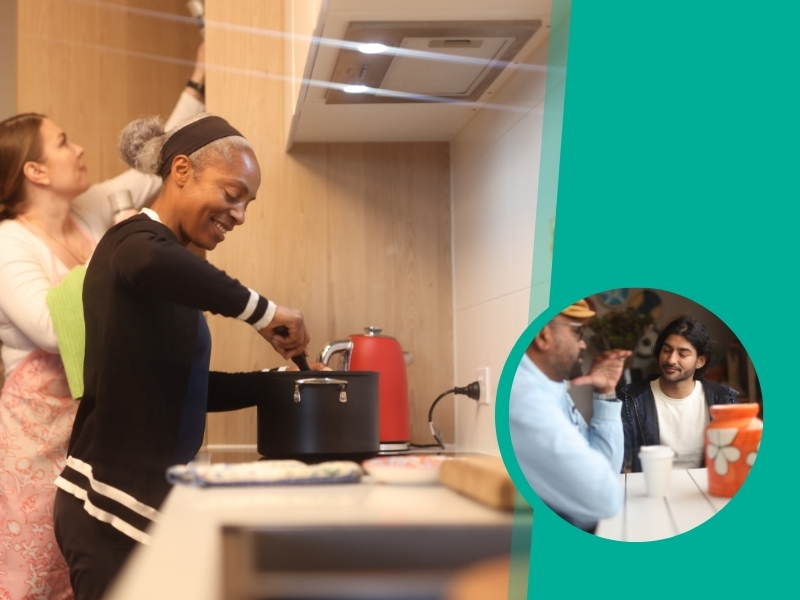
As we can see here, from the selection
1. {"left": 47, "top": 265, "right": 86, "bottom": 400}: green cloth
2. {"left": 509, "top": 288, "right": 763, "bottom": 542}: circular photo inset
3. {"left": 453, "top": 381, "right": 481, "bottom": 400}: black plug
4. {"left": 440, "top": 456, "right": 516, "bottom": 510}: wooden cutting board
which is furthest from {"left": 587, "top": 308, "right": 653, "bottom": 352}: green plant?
{"left": 47, "top": 265, "right": 86, "bottom": 400}: green cloth

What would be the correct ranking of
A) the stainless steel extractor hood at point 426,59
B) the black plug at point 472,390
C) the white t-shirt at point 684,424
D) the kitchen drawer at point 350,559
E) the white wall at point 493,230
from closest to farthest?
the kitchen drawer at point 350,559 < the white t-shirt at point 684,424 < the stainless steel extractor hood at point 426,59 < the white wall at point 493,230 < the black plug at point 472,390

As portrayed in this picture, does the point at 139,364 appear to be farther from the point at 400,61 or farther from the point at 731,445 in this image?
the point at 731,445

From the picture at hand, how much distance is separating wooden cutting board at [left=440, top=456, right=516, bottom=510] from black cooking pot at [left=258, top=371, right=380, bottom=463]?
563 millimetres

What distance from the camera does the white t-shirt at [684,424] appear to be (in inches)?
24.2

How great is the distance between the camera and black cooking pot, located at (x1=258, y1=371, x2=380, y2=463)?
1.24 m

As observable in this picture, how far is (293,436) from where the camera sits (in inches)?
48.9

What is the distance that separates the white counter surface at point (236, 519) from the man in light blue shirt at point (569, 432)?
0.23 feet

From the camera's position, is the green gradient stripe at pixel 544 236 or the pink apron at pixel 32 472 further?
the pink apron at pixel 32 472

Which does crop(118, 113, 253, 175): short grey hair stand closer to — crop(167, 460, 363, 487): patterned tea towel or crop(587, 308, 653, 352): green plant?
crop(167, 460, 363, 487): patterned tea towel

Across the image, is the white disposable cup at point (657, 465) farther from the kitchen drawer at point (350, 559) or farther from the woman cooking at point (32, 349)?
the woman cooking at point (32, 349)

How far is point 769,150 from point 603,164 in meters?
0.14

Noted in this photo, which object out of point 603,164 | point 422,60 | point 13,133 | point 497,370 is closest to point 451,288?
point 497,370

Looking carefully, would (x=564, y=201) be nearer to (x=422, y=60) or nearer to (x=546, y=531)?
(x=546, y=531)

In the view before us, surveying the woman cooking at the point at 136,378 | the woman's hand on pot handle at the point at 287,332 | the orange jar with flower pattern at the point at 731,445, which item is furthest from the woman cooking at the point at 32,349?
the orange jar with flower pattern at the point at 731,445
